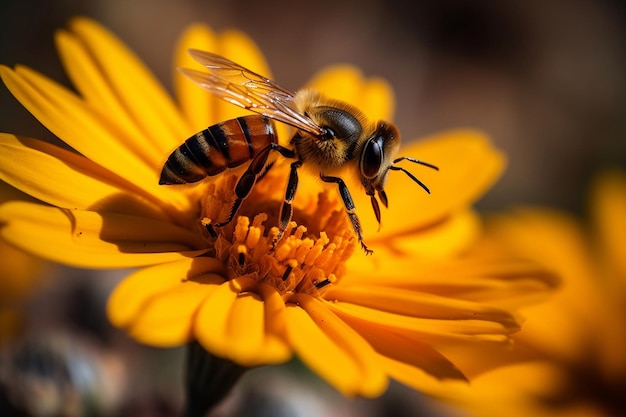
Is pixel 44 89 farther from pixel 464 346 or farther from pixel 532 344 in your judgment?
pixel 532 344

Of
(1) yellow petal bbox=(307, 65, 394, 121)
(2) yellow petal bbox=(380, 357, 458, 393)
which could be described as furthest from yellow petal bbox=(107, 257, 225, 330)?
(1) yellow petal bbox=(307, 65, 394, 121)

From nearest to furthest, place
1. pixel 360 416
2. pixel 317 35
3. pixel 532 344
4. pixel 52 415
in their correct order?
pixel 52 415 → pixel 532 344 → pixel 360 416 → pixel 317 35

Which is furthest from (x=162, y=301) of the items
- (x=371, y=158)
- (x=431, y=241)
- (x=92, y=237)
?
(x=431, y=241)

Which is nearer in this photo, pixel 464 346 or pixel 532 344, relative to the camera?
pixel 464 346

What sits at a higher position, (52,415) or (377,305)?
(377,305)

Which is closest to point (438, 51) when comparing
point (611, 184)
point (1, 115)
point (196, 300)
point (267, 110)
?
point (611, 184)

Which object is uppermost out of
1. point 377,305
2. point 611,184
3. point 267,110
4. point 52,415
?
point 611,184
